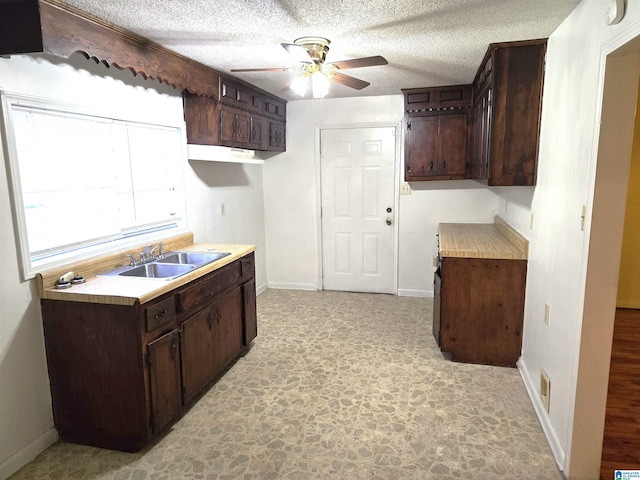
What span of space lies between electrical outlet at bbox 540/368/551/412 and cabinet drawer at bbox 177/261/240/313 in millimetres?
2154

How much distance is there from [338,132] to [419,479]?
12.5 feet

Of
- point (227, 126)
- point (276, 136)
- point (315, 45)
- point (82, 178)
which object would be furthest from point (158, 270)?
point (276, 136)

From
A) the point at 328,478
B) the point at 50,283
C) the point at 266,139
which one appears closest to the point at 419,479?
the point at 328,478

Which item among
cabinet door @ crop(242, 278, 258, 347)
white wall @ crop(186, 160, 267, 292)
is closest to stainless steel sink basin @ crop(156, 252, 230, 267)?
cabinet door @ crop(242, 278, 258, 347)

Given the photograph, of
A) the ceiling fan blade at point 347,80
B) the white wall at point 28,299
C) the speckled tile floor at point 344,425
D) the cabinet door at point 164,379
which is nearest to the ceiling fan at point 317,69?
the ceiling fan blade at point 347,80

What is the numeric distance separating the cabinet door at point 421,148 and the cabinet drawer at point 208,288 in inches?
93.6

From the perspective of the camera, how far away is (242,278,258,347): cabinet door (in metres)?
3.38

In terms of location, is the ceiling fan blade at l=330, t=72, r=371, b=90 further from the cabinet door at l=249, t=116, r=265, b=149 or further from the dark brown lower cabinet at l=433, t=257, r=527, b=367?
Result: the cabinet door at l=249, t=116, r=265, b=149

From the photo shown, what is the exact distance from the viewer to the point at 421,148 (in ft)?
15.0

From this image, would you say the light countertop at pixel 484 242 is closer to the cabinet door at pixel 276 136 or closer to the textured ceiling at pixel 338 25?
the textured ceiling at pixel 338 25

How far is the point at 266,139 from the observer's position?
452cm

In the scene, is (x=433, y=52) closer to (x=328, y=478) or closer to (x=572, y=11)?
(x=572, y=11)

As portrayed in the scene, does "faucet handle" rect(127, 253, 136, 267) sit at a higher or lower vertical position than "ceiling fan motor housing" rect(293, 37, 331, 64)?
lower

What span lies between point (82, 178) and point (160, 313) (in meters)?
1.02
